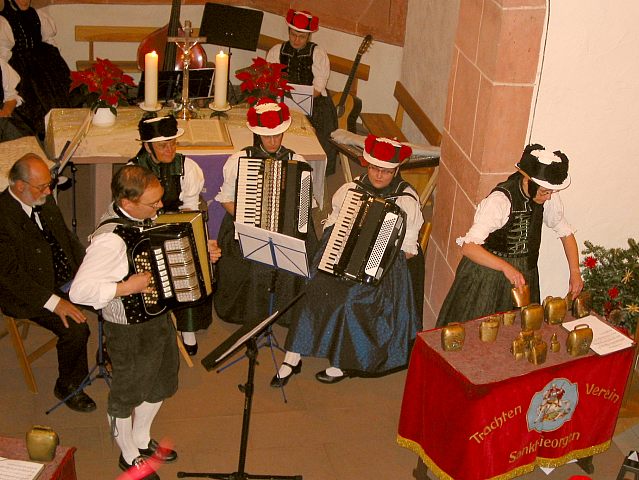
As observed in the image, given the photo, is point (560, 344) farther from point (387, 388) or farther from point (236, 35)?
point (236, 35)

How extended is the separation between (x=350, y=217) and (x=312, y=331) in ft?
2.51

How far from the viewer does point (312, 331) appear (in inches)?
214

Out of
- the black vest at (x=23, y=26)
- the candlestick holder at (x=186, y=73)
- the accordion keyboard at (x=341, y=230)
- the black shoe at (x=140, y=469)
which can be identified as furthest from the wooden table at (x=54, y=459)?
the black vest at (x=23, y=26)

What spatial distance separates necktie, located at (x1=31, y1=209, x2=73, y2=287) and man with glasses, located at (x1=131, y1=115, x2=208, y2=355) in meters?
0.66

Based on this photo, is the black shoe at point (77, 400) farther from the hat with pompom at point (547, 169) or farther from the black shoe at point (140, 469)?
the hat with pompom at point (547, 169)

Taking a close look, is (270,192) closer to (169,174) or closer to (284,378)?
(169,174)

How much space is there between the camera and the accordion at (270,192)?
553 centimetres

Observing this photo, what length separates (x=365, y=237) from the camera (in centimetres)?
520

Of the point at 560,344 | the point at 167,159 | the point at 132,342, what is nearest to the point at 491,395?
the point at 560,344

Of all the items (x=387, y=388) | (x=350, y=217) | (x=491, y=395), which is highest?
(x=350, y=217)

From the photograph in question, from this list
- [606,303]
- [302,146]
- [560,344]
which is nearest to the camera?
[560,344]

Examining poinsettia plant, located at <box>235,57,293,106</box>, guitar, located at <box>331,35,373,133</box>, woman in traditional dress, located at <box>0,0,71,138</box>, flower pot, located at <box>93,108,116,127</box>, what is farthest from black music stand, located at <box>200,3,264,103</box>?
flower pot, located at <box>93,108,116,127</box>

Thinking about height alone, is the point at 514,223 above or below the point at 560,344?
above

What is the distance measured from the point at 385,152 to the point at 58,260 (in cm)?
199
